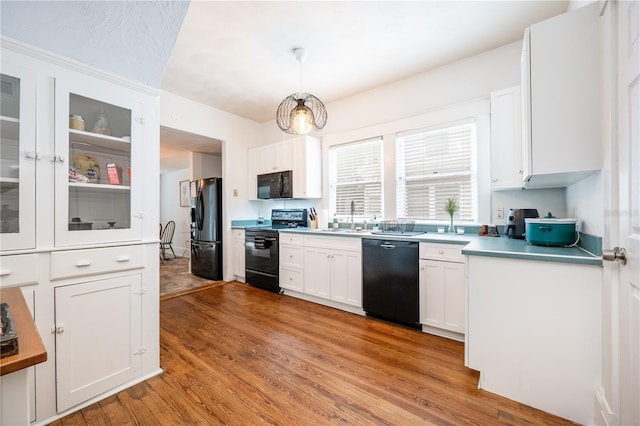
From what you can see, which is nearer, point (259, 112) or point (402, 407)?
point (402, 407)

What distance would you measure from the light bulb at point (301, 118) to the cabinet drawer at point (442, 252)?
1.66 m

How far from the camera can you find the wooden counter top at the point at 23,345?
2.04 feet

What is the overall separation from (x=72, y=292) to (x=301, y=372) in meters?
1.52

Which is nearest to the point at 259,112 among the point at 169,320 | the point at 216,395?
the point at 169,320

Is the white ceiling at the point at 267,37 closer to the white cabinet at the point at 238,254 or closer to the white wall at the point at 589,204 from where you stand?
the white wall at the point at 589,204

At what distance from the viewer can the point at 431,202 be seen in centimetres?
319

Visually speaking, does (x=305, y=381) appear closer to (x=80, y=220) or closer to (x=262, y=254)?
(x=80, y=220)

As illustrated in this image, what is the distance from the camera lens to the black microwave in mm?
4130

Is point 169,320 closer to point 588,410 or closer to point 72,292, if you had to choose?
point 72,292

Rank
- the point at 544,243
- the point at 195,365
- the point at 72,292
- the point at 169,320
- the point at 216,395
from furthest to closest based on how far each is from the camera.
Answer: the point at 169,320, the point at 195,365, the point at 544,243, the point at 216,395, the point at 72,292

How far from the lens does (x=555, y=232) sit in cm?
179

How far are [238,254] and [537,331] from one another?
3867mm

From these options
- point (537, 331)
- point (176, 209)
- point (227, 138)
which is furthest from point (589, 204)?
point (176, 209)

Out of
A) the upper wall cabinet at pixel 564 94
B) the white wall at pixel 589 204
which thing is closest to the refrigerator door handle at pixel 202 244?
the upper wall cabinet at pixel 564 94
